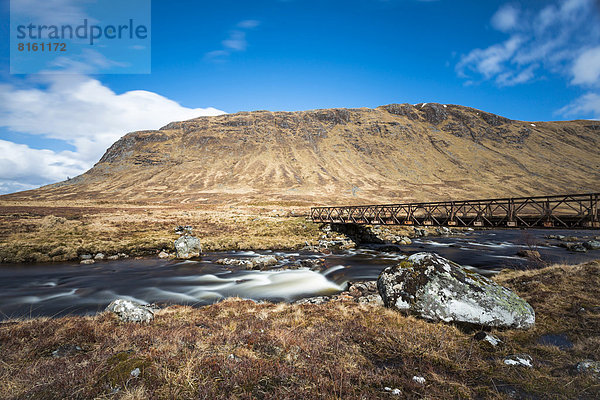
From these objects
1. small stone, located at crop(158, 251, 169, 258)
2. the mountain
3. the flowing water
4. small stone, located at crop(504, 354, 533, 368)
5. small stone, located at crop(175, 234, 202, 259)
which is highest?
the mountain

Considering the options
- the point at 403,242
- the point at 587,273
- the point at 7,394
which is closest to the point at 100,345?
the point at 7,394

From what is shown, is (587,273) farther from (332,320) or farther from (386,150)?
(386,150)

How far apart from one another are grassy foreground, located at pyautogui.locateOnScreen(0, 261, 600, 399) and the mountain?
91.2 metres

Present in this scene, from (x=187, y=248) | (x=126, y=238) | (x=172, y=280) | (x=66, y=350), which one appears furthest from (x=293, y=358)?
(x=126, y=238)

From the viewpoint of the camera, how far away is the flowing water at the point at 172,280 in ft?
46.7

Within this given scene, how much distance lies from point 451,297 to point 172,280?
17.5 m

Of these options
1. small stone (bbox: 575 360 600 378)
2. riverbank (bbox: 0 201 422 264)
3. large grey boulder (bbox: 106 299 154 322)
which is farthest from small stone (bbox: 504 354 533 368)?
riverbank (bbox: 0 201 422 264)

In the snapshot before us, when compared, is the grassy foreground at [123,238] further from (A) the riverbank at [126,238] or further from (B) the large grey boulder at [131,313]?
(B) the large grey boulder at [131,313]

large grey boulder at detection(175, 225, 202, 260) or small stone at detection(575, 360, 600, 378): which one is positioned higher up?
small stone at detection(575, 360, 600, 378)

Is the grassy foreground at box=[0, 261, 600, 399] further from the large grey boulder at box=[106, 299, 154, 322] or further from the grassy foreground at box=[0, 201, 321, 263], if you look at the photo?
the grassy foreground at box=[0, 201, 321, 263]

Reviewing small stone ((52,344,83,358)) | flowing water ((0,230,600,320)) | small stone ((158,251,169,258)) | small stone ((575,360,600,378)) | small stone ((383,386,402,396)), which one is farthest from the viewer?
small stone ((158,251,169,258))

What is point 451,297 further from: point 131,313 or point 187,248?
point 187,248

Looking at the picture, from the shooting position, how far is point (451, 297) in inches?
326

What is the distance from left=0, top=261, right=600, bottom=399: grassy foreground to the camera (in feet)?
14.5
